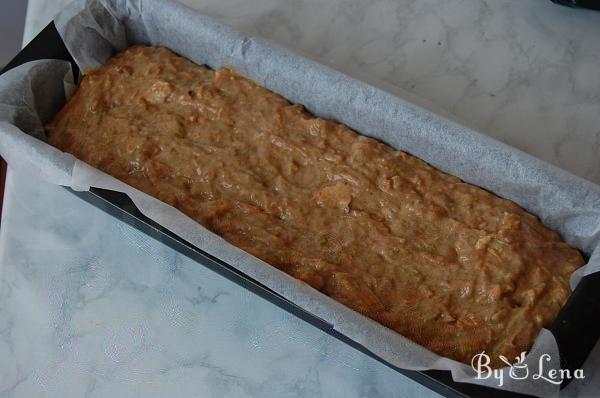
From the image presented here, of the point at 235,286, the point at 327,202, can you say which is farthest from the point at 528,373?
the point at 235,286

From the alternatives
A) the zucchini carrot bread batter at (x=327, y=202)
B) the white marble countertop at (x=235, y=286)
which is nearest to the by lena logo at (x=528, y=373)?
the zucchini carrot bread batter at (x=327, y=202)

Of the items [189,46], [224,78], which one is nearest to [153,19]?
[189,46]

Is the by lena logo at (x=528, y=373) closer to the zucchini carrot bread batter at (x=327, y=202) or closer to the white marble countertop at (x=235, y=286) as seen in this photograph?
the zucchini carrot bread batter at (x=327, y=202)

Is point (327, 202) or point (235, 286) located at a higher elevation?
point (327, 202)

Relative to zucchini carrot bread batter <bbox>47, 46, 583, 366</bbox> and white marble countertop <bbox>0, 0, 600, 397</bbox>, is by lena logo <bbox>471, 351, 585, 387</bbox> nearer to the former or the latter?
zucchini carrot bread batter <bbox>47, 46, 583, 366</bbox>

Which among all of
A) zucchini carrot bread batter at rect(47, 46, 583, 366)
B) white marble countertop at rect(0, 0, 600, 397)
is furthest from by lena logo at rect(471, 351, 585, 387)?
white marble countertop at rect(0, 0, 600, 397)

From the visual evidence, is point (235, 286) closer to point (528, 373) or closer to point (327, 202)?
point (327, 202)

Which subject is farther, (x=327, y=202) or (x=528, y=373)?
(x=327, y=202)

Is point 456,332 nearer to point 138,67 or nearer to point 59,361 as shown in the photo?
point 59,361
